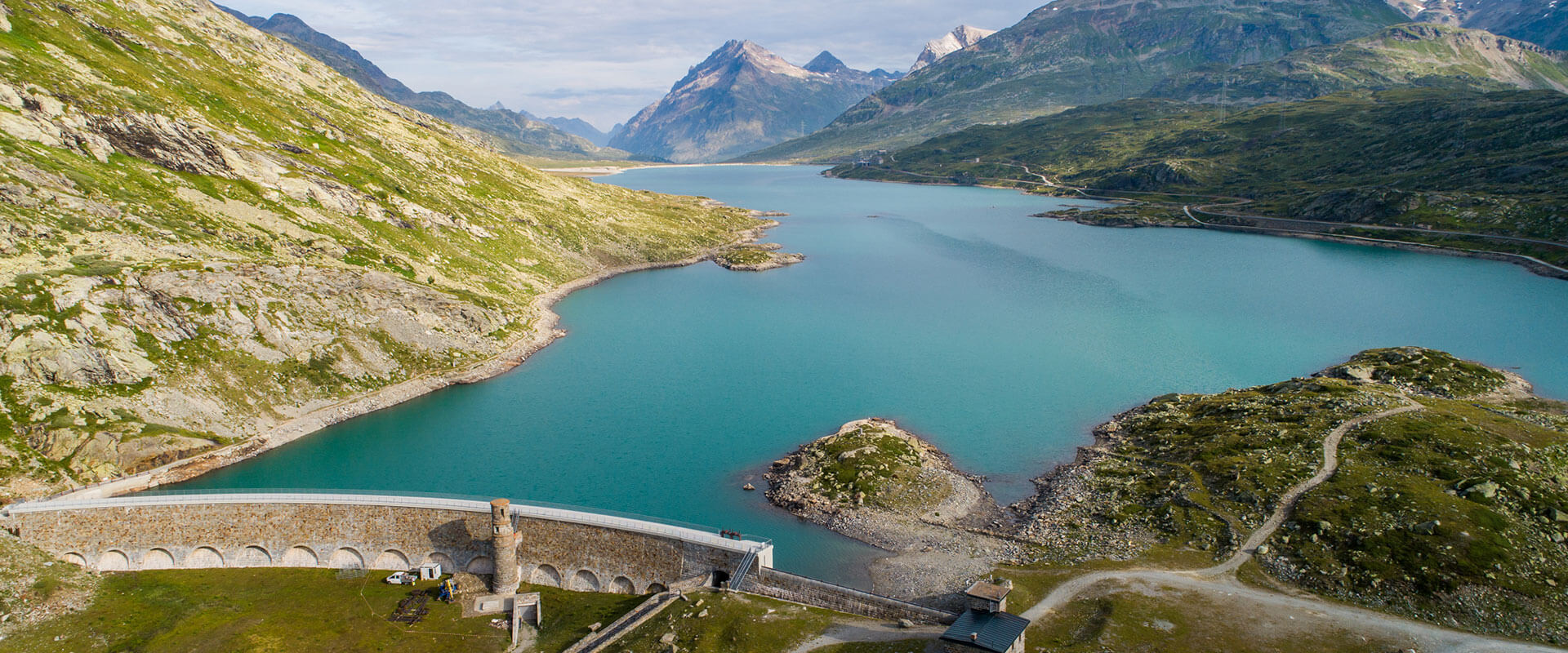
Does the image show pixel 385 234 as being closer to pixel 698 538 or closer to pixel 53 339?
pixel 53 339

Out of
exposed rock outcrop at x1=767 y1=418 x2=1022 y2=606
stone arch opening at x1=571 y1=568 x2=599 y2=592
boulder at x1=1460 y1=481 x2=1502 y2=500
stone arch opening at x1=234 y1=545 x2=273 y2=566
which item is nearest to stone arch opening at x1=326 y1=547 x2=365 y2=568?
stone arch opening at x1=234 y1=545 x2=273 y2=566

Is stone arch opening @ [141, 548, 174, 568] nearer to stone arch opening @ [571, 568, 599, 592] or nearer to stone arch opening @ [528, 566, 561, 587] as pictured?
stone arch opening @ [528, 566, 561, 587]

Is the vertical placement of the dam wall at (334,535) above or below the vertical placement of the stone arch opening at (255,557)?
above

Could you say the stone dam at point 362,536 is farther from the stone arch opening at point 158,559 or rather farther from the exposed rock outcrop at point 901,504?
the exposed rock outcrop at point 901,504

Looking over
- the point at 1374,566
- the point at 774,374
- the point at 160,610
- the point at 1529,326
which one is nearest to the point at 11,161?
the point at 160,610

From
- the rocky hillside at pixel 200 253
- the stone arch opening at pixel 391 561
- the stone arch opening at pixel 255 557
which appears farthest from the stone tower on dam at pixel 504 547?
the rocky hillside at pixel 200 253

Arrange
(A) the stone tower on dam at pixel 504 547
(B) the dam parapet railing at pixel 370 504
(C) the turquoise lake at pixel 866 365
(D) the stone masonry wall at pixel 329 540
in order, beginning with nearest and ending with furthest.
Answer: (A) the stone tower on dam at pixel 504 547
(B) the dam parapet railing at pixel 370 504
(D) the stone masonry wall at pixel 329 540
(C) the turquoise lake at pixel 866 365
